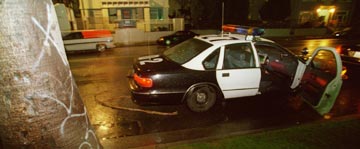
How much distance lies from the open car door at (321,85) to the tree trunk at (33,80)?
4544 mm

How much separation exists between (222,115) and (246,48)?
1566 millimetres

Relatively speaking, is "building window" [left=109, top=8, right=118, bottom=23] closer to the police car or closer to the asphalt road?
the asphalt road

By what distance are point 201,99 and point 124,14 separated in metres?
20.8

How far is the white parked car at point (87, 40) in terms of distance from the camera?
43.9 ft

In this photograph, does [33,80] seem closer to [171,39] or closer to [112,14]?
[171,39]

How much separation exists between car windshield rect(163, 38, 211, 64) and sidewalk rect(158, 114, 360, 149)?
1793 millimetres

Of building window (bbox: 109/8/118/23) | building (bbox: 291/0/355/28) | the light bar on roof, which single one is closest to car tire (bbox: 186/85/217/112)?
the light bar on roof

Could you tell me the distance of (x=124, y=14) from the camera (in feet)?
77.1

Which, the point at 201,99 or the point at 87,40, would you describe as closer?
the point at 201,99

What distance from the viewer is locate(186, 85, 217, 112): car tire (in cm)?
470

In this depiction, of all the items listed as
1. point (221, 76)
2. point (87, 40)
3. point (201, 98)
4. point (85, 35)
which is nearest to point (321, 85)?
point (221, 76)

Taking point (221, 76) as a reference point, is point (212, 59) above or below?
above

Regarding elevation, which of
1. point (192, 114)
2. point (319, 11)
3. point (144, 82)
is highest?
point (319, 11)

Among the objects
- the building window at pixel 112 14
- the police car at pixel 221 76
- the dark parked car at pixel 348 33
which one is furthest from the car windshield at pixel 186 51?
the dark parked car at pixel 348 33
